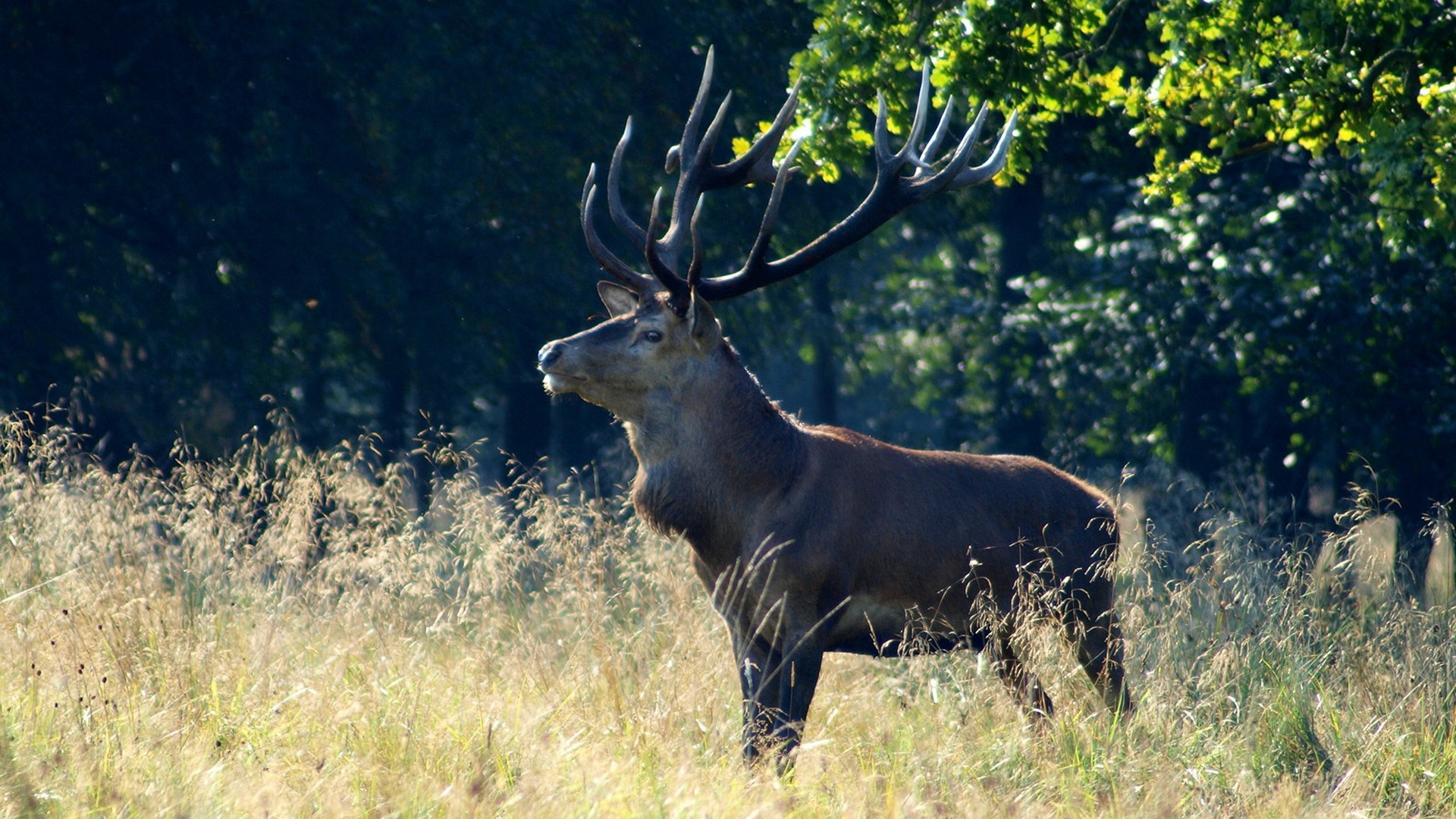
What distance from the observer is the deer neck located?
5.49 metres

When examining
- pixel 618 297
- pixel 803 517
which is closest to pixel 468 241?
pixel 618 297

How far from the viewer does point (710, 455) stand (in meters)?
5.54

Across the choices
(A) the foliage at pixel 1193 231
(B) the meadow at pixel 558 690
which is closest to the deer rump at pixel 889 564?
(B) the meadow at pixel 558 690

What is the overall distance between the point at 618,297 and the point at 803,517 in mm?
1245

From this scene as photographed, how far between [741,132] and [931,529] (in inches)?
317

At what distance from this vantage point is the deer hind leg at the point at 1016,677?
547cm

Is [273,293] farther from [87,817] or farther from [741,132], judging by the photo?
[87,817]

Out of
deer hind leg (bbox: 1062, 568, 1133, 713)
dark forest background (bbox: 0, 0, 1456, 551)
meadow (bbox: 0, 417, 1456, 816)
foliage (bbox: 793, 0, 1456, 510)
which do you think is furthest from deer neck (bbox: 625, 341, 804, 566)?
dark forest background (bbox: 0, 0, 1456, 551)

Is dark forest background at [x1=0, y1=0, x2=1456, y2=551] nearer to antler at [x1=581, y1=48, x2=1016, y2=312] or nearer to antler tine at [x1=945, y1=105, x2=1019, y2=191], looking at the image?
antler tine at [x1=945, y1=105, x2=1019, y2=191]

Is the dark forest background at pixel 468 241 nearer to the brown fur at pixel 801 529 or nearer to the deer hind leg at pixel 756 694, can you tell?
the brown fur at pixel 801 529

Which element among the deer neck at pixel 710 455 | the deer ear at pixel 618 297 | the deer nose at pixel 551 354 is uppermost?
the deer ear at pixel 618 297

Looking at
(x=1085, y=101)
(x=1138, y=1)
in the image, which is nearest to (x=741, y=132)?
(x=1138, y=1)

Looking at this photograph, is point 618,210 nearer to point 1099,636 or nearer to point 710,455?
point 710,455

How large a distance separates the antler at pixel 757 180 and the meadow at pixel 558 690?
138 cm
